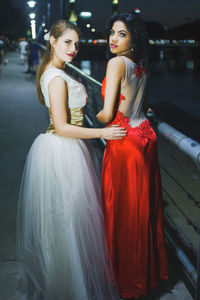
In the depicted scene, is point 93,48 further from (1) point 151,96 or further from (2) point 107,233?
(2) point 107,233

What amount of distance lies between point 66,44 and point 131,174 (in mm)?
962

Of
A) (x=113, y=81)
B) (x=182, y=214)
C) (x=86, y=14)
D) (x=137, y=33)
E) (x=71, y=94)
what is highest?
(x=86, y=14)

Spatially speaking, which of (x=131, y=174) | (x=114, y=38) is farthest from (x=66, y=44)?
(x=131, y=174)

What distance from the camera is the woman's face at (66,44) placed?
94.6 inches

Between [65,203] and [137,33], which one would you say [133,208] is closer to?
[65,203]

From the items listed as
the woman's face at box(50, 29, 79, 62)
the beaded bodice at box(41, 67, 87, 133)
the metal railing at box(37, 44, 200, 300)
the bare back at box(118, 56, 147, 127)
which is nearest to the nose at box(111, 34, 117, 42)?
the bare back at box(118, 56, 147, 127)

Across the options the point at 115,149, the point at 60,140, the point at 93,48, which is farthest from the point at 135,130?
the point at 93,48

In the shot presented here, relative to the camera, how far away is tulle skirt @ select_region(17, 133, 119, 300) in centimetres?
252

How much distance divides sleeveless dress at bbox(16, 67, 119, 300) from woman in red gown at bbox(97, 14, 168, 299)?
0.39 feet

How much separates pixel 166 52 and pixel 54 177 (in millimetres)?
52916

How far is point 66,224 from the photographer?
2.52 metres

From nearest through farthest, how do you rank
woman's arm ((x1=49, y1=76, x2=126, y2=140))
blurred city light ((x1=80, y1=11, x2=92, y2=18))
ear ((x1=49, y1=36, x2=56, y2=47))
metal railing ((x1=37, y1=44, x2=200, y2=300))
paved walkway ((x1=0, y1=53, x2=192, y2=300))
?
metal railing ((x1=37, y1=44, x2=200, y2=300))
woman's arm ((x1=49, y1=76, x2=126, y2=140))
ear ((x1=49, y1=36, x2=56, y2=47))
paved walkway ((x1=0, y1=53, x2=192, y2=300))
blurred city light ((x1=80, y1=11, x2=92, y2=18))

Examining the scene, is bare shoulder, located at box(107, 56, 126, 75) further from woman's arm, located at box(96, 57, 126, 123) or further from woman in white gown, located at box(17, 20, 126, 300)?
woman in white gown, located at box(17, 20, 126, 300)

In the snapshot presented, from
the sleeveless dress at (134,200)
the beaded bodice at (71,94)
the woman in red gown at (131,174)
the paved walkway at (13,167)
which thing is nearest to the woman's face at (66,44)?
the beaded bodice at (71,94)
